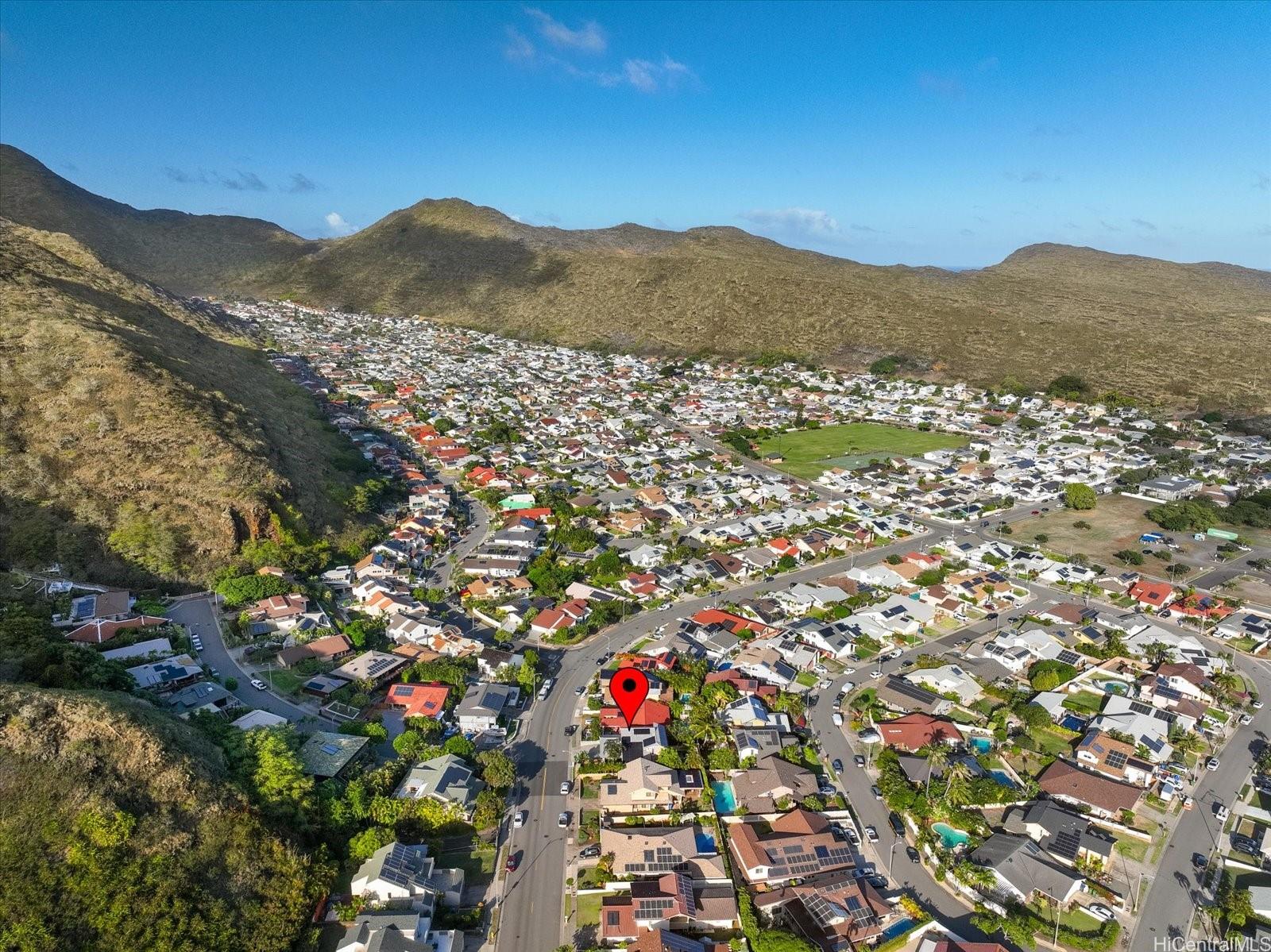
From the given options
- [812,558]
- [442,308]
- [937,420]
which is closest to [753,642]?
[812,558]

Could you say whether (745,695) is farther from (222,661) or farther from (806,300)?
(806,300)

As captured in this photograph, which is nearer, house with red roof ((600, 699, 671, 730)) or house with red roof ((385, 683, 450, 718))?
house with red roof ((600, 699, 671, 730))

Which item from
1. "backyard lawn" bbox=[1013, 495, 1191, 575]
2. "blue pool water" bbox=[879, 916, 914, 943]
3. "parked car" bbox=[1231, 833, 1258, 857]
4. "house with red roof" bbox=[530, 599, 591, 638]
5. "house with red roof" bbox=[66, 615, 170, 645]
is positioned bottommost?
"blue pool water" bbox=[879, 916, 914, 943]

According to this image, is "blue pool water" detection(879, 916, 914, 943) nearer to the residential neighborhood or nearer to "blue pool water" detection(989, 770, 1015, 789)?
the residential neighborhood

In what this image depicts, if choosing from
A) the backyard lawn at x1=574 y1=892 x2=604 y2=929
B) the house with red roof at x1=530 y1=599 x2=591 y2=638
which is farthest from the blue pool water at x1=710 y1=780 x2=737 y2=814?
the house with red roof at x1=530 y1=599 x2=591 y2=638

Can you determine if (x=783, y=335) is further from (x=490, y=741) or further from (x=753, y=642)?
(x=490, y=741)

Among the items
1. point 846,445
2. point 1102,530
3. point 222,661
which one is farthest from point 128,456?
point 1102,530
